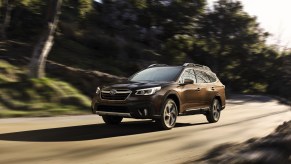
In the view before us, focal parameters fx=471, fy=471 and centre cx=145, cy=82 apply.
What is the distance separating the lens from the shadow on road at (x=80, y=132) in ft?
31.5

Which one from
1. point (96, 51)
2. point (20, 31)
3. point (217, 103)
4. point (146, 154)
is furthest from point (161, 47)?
point (146, 154)

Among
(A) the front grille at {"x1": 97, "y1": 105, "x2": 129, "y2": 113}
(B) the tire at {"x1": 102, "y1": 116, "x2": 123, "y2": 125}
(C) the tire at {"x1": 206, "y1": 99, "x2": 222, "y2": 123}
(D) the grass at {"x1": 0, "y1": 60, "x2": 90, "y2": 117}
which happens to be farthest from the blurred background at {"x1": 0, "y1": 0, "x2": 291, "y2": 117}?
(C) the tire at {"x1": 206, "y1": 99, "x2": 222, "y2": 123}

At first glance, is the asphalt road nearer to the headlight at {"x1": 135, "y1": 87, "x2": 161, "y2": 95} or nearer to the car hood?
the headlight at {"x1": 135, "y1": 87, "x2": 161, "y2": 95}

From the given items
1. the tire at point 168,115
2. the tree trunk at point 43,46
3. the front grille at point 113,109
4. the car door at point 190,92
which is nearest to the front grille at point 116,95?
the front grille at point 113,109

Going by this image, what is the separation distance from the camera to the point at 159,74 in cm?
1243

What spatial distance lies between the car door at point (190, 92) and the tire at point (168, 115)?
0.45m

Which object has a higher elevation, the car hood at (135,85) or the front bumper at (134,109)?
the car hood at (135,85)

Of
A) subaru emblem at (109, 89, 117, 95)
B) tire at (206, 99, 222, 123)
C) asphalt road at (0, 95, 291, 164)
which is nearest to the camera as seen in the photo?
asphalt road at (0, 95, 291, 164)

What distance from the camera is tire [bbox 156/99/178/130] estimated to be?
1143 centimetres

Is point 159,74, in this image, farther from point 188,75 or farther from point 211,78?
point 211,78

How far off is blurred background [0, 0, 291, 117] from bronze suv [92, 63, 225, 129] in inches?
176

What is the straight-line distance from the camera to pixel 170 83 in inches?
463

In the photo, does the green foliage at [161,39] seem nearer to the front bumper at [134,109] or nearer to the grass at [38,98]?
the grass at [38,98]

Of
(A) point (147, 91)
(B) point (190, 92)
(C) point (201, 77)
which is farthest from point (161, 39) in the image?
(A) point (147, 91)
